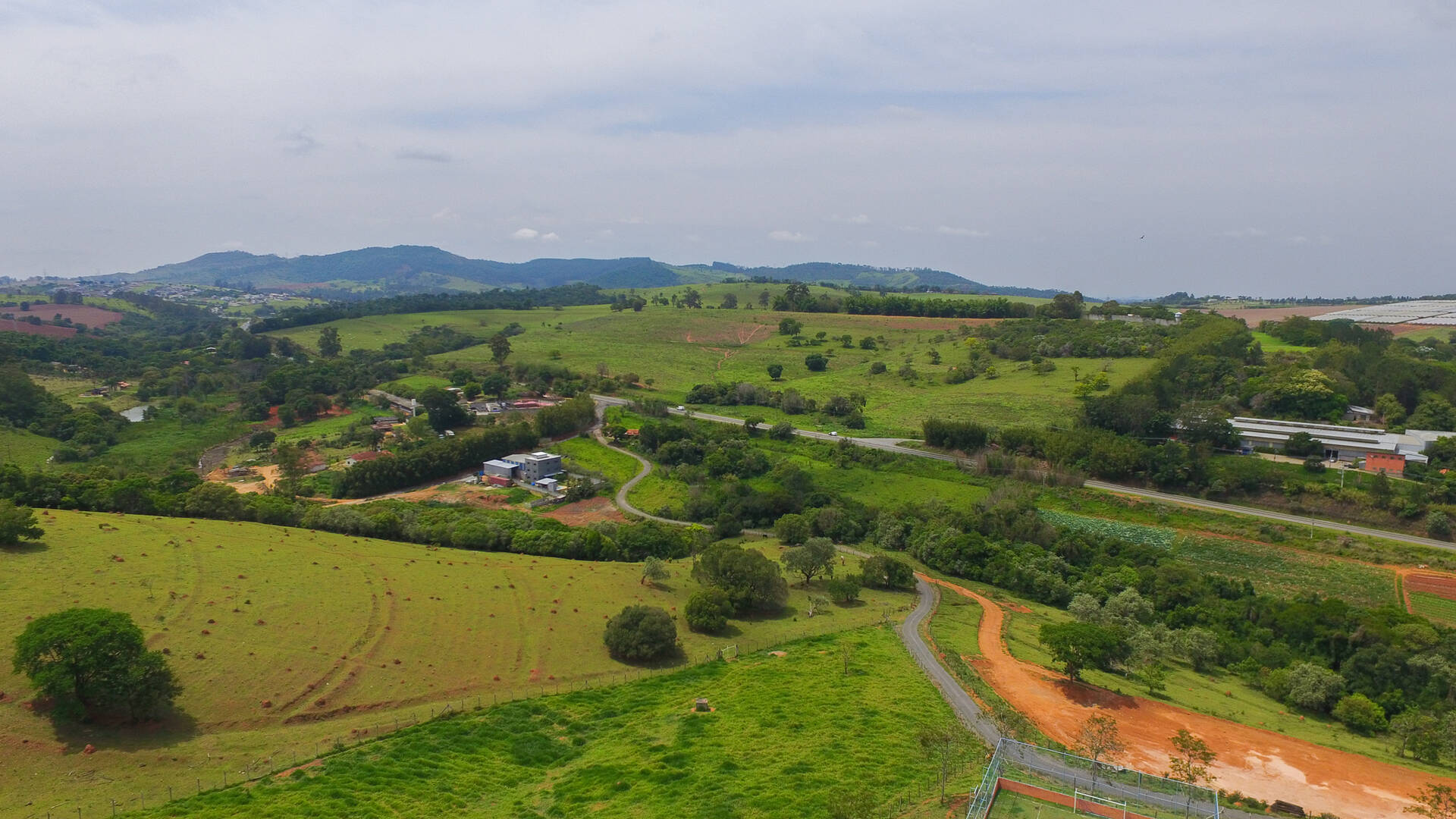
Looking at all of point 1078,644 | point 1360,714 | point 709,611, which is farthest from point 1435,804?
point 709,611

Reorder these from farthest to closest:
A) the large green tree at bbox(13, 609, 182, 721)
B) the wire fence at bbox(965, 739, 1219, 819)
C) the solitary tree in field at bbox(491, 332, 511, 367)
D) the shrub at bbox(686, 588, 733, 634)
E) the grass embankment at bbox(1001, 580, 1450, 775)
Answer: the solitary tree in field at bbox(491, 332, 511, 367)
the shrub at bbox(686, 588, 733, 634)
the grass embankment at bbox(1001, 580, 1450, 775)
the large green tree at bbox(13, 609, 182, 721)
the wire fence at bbox(965, 739, 1219, 819)

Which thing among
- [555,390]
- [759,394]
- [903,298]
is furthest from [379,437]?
[903,298]

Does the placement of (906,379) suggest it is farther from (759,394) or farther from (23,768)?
(23,768)

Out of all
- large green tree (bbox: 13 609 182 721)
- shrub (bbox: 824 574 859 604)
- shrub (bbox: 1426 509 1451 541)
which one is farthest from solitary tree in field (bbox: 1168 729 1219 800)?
shrub (bbox: 1426 509 1451 541)

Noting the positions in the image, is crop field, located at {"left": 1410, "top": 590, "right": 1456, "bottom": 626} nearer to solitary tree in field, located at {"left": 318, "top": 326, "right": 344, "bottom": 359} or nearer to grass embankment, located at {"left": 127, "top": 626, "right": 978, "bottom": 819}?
grass embankment, located at {"left": 127, "top": 626, "right": 978, "bottom": 819}

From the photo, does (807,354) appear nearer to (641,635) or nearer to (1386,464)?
(1386,464)

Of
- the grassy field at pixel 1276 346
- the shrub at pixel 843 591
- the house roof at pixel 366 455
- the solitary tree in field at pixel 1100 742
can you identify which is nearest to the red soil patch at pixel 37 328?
the house roof at pixel 366 455

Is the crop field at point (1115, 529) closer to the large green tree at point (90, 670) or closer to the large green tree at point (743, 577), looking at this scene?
the large green tree at point (743, 577)
